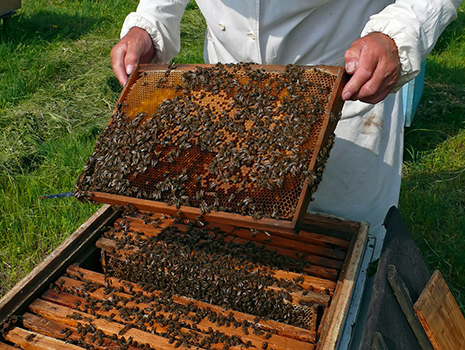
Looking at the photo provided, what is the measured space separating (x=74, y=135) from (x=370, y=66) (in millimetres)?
4258

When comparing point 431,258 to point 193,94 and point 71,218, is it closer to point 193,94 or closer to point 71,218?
point 193,94

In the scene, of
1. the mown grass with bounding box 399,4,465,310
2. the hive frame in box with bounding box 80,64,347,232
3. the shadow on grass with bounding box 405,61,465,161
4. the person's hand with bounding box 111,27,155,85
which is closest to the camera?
the hive frame in box with bounding box 80,64,347,232

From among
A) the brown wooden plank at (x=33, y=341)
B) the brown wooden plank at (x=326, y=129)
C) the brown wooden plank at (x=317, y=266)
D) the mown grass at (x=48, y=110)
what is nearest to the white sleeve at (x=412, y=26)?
the brown wooden plank at (x=326, y=129)

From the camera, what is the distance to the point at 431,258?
14.2 ft

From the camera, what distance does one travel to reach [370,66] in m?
2.52

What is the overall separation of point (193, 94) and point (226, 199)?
0.86m

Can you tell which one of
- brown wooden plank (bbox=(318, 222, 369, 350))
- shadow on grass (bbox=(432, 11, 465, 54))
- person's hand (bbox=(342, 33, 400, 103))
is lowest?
shadow on grass (bbox=(432, 11, 465, 54))

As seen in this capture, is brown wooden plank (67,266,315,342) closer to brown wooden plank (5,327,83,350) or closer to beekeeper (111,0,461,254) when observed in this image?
brown wooden plank (5,327,83,350)

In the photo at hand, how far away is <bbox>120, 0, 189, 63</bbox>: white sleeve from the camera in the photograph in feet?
11.6

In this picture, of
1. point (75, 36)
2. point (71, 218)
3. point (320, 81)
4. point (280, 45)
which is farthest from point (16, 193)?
point (75, 36)

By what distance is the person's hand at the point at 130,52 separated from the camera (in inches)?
127

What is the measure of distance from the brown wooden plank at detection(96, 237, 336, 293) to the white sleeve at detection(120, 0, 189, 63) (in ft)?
5.20

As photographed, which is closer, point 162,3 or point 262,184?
point 262,184

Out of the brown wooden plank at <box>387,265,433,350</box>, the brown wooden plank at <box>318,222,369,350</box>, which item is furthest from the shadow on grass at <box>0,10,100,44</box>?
the brown wooden plank at <box>387,265,433,350</box>
